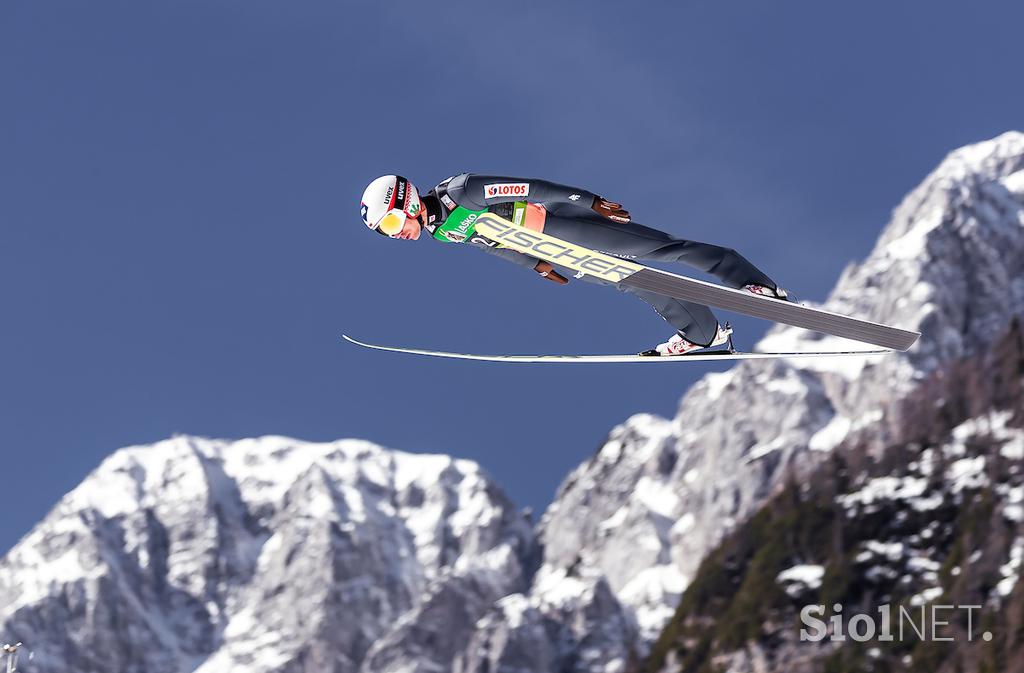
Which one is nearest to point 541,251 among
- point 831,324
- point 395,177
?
point 395,177

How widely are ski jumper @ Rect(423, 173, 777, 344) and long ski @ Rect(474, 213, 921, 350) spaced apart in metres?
0.28

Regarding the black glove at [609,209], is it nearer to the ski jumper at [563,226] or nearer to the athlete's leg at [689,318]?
the ski jumper at [563,226]

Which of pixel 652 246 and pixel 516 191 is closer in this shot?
pixel 516 191

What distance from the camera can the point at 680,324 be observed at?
23516 millimetres

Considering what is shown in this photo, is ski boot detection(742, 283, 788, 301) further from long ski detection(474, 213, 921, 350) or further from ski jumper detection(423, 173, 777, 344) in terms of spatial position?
long ski detection(474, 213, 921, 350)

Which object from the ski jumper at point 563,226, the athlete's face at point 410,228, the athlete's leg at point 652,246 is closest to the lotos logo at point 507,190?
the ski jumper at point 563,226

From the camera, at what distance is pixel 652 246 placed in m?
22.1

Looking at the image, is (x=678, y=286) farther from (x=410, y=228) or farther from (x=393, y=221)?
(x=393, y=221)

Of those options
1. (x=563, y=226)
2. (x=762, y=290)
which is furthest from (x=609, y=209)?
(x=762, y=290)

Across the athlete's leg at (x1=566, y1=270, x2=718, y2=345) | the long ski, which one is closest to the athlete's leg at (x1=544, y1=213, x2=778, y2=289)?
the long ski

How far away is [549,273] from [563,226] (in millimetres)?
823

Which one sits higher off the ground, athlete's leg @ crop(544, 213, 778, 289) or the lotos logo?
the lotos logo

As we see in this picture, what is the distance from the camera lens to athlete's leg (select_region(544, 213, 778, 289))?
71.5 feet

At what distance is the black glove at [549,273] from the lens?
2220 centimetres
